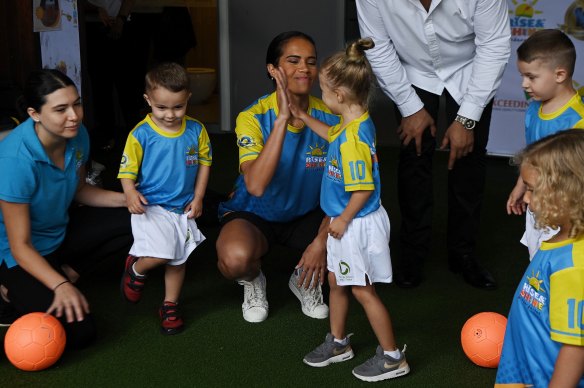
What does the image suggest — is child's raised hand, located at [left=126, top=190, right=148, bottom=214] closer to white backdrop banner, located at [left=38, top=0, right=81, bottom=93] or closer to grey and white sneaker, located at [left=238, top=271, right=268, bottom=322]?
grey and white sneaker, located at [left=238, top=271, right=268, bottom=322]

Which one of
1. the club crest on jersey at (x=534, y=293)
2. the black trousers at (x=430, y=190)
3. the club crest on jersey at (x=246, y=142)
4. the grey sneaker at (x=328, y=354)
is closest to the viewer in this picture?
the club crest on jersey at (x=534, y=293)

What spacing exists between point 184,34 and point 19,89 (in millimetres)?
2160

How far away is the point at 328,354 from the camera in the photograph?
100 inches

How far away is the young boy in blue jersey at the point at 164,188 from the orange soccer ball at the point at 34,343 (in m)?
0.43

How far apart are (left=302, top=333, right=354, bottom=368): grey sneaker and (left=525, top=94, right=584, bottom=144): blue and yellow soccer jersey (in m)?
0.92

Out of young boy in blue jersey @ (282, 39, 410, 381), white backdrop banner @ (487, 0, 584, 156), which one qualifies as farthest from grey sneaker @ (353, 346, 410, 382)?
white backdrop banner @ (487, 0, 584, 156)

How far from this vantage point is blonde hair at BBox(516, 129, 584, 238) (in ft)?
5.48

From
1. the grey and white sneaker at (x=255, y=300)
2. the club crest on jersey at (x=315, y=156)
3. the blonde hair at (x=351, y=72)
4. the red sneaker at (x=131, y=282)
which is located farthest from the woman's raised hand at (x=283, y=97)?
the red sneaker at (x=131, y=282)

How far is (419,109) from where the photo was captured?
303 cm

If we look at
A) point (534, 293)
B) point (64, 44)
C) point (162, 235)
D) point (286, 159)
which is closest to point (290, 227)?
point (286, 159)

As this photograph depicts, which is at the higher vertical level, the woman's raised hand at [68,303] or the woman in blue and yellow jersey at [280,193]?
the woman in blue and yellow jersey at [280,193]

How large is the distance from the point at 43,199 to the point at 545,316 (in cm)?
170

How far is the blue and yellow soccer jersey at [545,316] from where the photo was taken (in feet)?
5.44

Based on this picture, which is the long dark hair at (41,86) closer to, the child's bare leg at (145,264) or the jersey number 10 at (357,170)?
the child's bare leg at (145,264)
